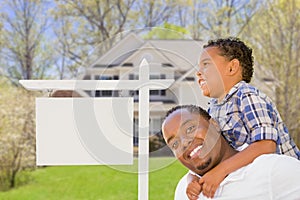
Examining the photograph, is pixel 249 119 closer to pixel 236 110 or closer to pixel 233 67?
pixel 236 110

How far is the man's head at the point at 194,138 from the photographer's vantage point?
1122 millimetres

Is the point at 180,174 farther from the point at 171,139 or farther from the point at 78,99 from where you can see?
the point at 171,139

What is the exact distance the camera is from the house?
5.20 feet

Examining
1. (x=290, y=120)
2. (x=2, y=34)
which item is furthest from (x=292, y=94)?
(x=2, y=34)

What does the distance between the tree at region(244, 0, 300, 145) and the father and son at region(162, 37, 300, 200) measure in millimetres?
3630

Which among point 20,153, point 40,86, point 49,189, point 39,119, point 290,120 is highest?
point 40,86

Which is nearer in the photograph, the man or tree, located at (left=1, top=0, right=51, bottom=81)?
the man

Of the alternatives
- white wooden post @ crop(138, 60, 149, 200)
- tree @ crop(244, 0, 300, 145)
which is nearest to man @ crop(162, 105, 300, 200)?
white wooden post @ crop(138, 60, 149, 200)

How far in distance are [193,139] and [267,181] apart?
0.19 meters

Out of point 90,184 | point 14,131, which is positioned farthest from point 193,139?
point 90,184

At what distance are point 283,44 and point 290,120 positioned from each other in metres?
0.78

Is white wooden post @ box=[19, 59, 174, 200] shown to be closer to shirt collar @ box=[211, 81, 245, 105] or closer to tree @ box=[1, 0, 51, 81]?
shirt collar @ box=[211, 81, 245, 105]

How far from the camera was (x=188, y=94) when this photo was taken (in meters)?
1.54

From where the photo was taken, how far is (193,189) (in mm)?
1187
